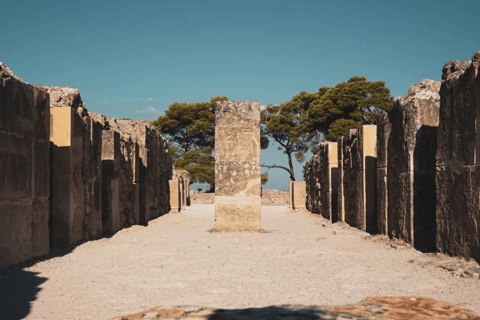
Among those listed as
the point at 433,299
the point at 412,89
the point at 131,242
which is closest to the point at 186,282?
the point at 433,299

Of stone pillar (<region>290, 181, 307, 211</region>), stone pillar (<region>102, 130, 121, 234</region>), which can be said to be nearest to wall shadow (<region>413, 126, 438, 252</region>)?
stone pillar (<region>102, 130, 121, 234</region>)

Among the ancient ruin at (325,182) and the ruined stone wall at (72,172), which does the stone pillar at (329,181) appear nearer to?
the ancient ruin at (325,182)

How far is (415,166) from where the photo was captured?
7.35m

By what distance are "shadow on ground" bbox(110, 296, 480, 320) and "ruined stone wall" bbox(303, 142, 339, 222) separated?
30.2ft

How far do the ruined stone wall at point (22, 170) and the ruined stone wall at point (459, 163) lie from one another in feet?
18.8

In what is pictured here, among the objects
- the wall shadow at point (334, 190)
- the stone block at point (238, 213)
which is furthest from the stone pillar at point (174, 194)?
the stone block at point (238, 213)

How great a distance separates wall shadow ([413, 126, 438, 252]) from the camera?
23.4 ft

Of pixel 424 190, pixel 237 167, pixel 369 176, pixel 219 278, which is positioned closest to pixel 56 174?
pixel 219 278

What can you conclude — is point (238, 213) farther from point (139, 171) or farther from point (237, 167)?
point (139, 171)

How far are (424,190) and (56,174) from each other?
245 inches

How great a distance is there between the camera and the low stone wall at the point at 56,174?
578 centimetres

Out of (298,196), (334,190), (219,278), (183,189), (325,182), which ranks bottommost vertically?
(219,278)

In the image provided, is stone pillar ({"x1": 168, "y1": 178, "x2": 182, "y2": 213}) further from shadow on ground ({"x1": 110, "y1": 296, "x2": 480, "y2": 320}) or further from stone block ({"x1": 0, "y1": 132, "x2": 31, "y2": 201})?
shadow on ground ({"x1": 110, "y1": 296, "x2": 480, "y2": 320})

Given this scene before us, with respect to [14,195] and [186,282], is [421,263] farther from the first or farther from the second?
[14,195]
